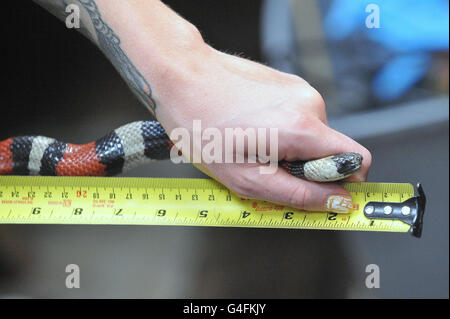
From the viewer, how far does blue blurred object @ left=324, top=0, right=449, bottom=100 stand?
1.44m

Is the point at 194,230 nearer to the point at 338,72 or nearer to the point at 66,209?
the point at 66,209

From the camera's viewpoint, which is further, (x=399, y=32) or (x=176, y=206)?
(x=399, y=32)

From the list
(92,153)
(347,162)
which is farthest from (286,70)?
(92,153)

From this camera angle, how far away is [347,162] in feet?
3.13

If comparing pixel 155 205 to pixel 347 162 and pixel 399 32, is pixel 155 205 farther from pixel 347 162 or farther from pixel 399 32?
pixel 399 32

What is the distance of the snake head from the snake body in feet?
1.84

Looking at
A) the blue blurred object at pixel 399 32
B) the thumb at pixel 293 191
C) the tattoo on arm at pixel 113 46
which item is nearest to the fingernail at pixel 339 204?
the thumb at pixel 293 191

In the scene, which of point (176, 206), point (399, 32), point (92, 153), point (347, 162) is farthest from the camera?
point (399, 32)

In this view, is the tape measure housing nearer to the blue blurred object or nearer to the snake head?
the snake head

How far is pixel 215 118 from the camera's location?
3.17ft

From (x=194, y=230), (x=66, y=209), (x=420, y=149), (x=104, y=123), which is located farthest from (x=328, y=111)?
(x=66, y=209)

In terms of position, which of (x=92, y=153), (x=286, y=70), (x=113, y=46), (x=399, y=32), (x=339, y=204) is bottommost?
(x=339, y=204)

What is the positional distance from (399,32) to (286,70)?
0.46 metres

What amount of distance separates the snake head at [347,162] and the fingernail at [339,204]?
0.29ft
